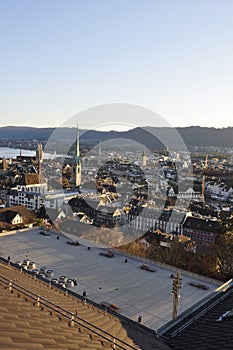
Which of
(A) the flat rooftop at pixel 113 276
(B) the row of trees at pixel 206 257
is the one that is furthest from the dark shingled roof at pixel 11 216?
(B) the row of trees at pixel 206 257

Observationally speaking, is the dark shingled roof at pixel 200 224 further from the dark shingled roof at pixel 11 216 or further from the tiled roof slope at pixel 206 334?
the tiled roof slope at pixel 206 334

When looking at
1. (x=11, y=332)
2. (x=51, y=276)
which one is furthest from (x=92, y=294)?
(x=11, y=332)

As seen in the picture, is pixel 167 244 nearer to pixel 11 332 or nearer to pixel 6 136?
pixel 11 332

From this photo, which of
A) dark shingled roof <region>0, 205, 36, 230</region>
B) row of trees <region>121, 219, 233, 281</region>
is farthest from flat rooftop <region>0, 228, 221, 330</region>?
dark shingled roof <region>0, 205, 36, 230</region>

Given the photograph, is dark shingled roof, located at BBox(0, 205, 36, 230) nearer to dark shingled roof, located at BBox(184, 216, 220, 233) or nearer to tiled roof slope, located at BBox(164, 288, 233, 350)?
dark shingled roof, located at BBox(184, 216, 220, 233)

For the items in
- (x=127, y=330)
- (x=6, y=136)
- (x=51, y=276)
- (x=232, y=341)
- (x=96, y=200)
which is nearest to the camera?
(x=232, y=341)

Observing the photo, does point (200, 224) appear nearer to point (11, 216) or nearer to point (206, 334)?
point (11, 216)

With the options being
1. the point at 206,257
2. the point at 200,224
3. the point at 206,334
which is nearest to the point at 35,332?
the point at 206,334
